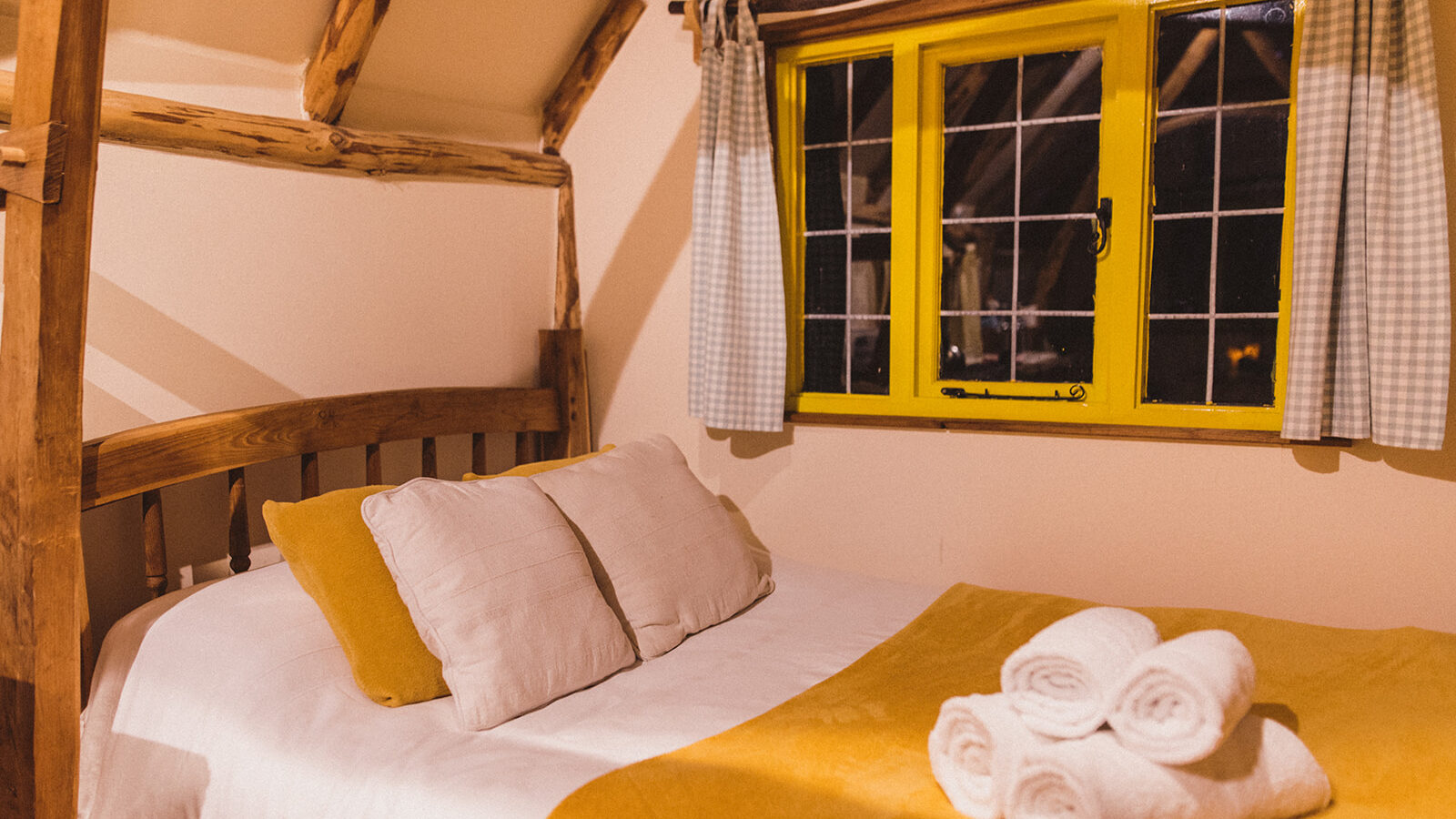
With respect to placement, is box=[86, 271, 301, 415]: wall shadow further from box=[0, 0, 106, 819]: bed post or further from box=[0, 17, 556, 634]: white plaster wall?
box=[0, 0, 106, 819]: bed post

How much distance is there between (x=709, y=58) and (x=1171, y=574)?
1935 mm

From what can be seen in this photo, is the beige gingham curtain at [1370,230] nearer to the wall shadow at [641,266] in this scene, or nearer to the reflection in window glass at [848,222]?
the reflection in window glass at [848,222]

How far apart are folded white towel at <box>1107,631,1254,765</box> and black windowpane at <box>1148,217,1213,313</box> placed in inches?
61.7

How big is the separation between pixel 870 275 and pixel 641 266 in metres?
0.76

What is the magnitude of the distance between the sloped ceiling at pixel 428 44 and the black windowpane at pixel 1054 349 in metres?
1.68

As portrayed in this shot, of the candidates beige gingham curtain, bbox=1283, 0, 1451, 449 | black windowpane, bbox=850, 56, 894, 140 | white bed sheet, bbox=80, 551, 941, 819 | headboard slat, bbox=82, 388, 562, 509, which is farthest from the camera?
black windowpane, bbox=850, 56, 894, 140

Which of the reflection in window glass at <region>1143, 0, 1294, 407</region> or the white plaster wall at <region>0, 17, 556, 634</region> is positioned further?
the reflection in window glass at <region>1143, 0, 1294, 407</region>

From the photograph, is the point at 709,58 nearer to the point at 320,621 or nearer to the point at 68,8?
the point at 68,8

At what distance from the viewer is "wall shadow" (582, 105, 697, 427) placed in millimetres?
3094

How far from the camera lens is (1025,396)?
2740mm

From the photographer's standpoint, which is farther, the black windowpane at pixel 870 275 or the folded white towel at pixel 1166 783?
the black windowpane at pixel 870 275

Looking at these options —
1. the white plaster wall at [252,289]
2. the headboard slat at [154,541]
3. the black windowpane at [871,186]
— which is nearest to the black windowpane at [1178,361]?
the black windowpane at [871,186]

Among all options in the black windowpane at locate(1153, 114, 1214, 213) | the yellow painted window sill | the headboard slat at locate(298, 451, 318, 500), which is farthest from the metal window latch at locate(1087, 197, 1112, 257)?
the headboard slat at locate(298, 451, 318, 500)

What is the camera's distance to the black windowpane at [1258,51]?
2.42 meters
